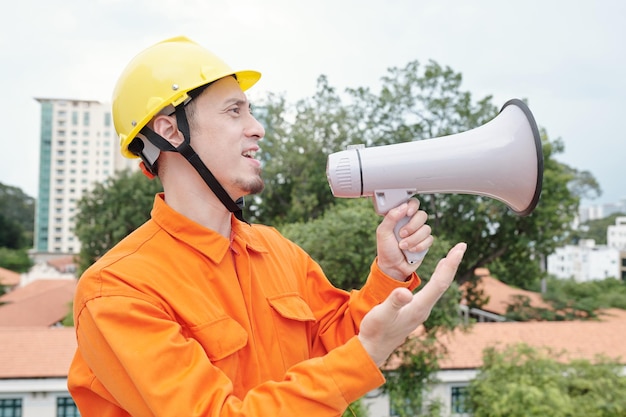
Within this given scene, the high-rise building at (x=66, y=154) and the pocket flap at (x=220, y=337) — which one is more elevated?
the high-rise building at (x=66, y=154)

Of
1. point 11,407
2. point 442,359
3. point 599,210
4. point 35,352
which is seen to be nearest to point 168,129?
point 442,359

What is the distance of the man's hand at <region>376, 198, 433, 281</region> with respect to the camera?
6.52 ft

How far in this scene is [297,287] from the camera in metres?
2.29

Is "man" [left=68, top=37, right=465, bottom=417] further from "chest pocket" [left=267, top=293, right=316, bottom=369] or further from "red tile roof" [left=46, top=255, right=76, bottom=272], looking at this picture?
"red tile roof" [left=46, top=255, right=76, bottom=272]

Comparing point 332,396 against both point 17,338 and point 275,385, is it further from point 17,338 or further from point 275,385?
point 17,338

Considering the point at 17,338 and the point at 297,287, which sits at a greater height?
the point at 297,287

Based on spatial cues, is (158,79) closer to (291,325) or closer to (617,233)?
(291,325)

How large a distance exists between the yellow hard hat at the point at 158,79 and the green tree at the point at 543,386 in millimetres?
11173

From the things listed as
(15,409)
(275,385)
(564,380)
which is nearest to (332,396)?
(275,385)

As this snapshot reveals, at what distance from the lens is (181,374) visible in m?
1.54

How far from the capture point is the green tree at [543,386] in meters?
11.3

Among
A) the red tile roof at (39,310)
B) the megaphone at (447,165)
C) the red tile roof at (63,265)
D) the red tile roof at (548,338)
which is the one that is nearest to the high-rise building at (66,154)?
the red tile roof at (63,265)

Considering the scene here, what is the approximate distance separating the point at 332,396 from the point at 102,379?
70 cm

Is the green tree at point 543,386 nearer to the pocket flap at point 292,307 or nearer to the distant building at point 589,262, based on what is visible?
the pocket flap at point 292,307
